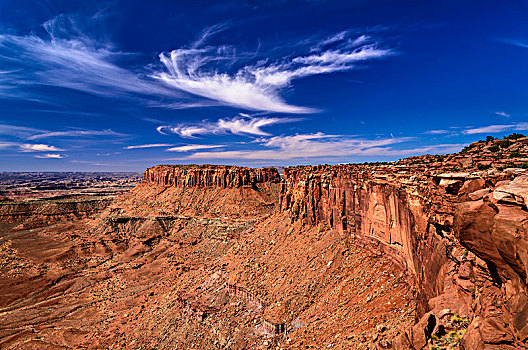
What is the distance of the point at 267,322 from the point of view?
77.2 feet

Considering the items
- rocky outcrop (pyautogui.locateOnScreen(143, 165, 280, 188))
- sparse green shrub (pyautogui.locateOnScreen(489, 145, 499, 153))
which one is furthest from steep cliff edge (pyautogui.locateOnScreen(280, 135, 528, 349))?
rocky outcrop (pyautogui.locateOnScreen(143, 165, 280, 188))

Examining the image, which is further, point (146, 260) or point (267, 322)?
point (146, 260)

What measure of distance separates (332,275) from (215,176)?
88293mm

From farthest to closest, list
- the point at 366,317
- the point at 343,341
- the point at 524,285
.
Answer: the point at 366,317, the point at 343,341, the point at 524,285

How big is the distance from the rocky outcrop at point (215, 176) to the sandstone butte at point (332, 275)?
115 feet

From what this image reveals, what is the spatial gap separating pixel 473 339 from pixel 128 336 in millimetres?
38360

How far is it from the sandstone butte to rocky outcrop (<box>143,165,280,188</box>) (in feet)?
115

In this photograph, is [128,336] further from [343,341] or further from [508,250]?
[508,250]

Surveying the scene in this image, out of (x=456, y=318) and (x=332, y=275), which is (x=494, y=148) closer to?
(x=456, y=318)

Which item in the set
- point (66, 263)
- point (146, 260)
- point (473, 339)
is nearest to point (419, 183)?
point (473, 339)

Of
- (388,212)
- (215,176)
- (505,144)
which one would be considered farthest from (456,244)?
(215,176)

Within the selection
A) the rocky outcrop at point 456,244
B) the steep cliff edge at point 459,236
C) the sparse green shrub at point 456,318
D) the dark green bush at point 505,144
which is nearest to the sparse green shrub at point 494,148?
the steep cliff edge at point 459,236

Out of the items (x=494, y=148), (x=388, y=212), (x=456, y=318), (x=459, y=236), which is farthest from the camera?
(x=388, y=212)

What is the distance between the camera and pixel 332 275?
23.8 meters
